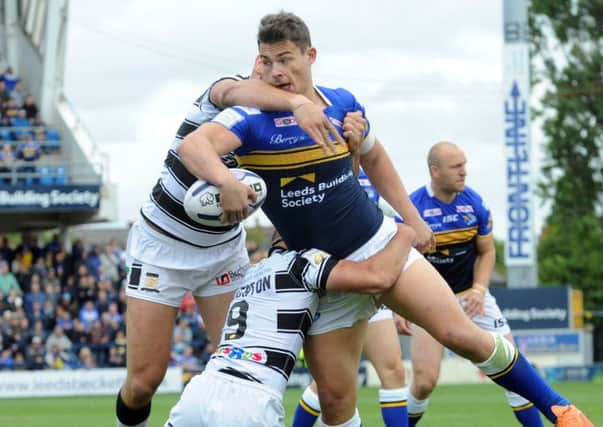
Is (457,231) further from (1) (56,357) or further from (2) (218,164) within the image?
(1) (56,357)

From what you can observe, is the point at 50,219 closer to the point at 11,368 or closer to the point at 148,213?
the point at 11,368

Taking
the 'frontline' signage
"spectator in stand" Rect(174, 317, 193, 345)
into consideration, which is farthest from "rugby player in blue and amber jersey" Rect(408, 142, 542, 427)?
the 'frontline' signage

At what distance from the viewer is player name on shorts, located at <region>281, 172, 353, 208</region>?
614 cm

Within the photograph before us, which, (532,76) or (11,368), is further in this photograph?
(532,76)

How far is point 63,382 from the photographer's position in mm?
22438

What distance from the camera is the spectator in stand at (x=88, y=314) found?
24344mm

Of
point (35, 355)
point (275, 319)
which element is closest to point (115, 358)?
point (35, 355)

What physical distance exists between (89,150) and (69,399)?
396 inches

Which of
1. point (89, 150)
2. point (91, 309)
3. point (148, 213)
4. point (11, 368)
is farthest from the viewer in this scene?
point (89, 150)

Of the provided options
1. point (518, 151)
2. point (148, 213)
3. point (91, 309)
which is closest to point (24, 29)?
point (91, 309)

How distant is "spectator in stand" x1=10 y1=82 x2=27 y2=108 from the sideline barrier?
9438 millimetres

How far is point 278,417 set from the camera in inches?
237

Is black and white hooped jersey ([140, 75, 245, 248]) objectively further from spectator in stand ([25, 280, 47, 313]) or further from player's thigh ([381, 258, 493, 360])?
spectator in stand ([25, 280, 47, 313])

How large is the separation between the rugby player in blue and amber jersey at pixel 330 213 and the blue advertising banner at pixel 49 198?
2225 centimetres
